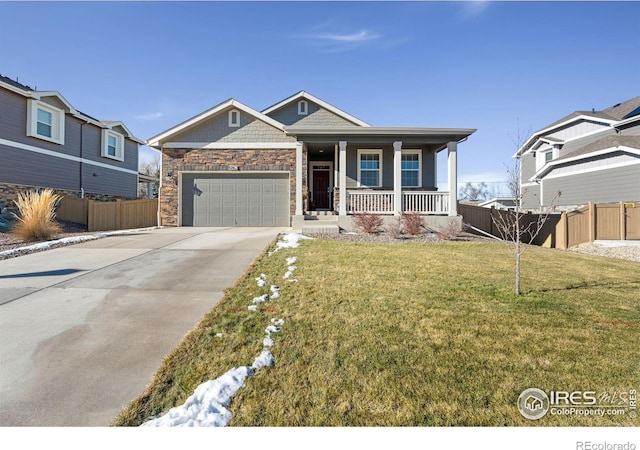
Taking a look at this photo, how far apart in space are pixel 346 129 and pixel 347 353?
9.81m

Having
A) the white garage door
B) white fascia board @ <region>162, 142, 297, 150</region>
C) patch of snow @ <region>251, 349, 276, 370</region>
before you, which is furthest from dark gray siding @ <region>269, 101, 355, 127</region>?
patch of snow @ <region>251, 349, 276, 370</region>

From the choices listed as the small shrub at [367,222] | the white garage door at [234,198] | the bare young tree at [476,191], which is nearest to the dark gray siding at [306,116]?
the white garage door at [234,198]

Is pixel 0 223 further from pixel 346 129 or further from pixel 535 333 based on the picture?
pixel 535 333

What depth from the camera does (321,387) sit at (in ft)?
7.19

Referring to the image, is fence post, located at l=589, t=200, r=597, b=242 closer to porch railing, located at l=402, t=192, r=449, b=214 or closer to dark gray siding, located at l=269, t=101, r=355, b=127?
porch railing, located at l=402, t=192, r=449, b=214

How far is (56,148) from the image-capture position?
581 inches

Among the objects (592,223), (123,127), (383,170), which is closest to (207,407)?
(383,170)

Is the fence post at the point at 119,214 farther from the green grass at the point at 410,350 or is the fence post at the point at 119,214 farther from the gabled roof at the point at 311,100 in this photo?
the green grass at the point at 410,350

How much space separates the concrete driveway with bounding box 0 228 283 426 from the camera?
2.18 metres

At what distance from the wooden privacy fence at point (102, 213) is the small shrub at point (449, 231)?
44.0 ft

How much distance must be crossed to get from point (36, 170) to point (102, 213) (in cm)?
437

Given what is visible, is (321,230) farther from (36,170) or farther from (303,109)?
(36,170)

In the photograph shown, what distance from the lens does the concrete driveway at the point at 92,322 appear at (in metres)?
2.18
